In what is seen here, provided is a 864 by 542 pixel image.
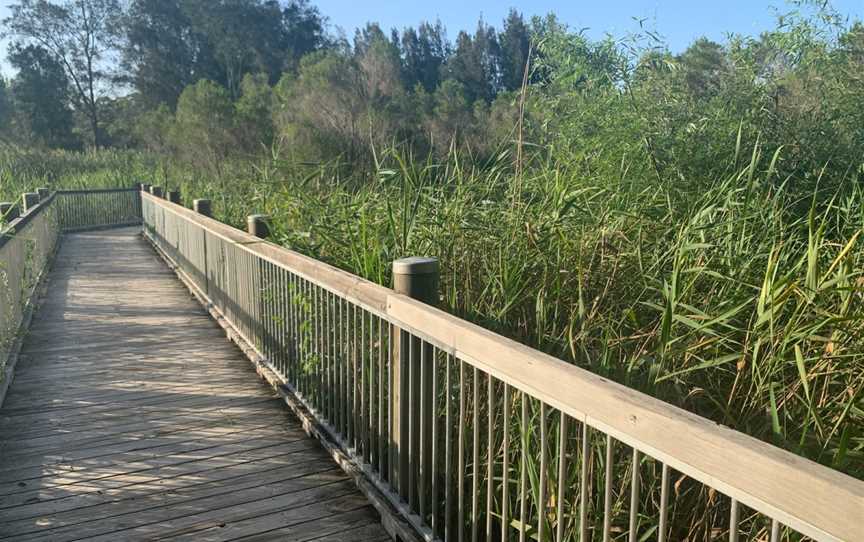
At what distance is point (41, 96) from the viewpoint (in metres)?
42.6

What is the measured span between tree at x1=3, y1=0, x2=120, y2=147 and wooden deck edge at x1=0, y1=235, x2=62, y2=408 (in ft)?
135

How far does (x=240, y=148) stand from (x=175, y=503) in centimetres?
1834

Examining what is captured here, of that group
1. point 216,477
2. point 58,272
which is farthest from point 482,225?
point 58,272

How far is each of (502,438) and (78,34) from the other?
52.8m

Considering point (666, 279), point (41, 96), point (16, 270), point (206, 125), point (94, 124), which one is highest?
point (41, 96)

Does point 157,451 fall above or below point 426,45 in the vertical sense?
below

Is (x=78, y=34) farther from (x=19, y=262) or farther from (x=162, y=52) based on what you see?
(x=19, y=262)

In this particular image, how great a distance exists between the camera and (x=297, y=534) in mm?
2812

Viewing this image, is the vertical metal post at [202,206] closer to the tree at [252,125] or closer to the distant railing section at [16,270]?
the distant railing section at [16,270]

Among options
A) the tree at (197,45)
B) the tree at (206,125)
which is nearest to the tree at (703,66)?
the tree at (206,125)

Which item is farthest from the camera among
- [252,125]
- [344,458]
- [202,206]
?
[252,125]

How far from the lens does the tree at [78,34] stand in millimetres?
44781

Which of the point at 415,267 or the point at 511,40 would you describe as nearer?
the point at 415,267

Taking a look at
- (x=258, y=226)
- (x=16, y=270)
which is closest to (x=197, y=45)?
(x=16, y=270)
